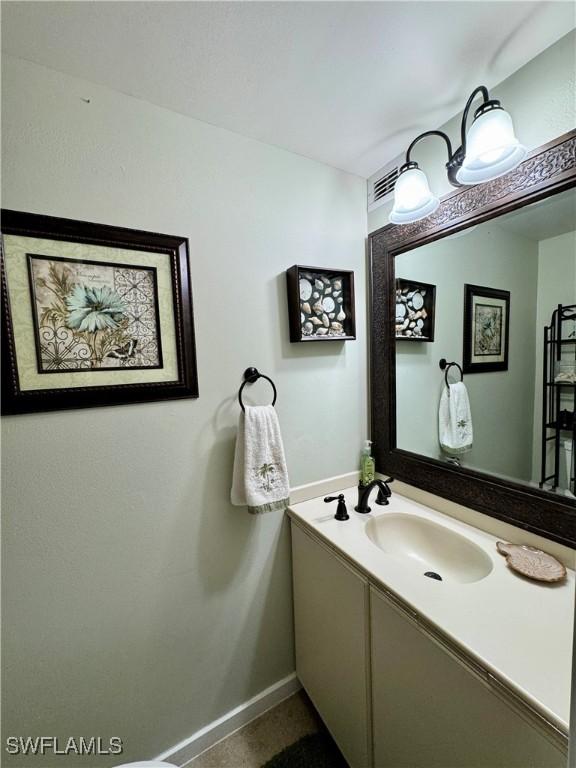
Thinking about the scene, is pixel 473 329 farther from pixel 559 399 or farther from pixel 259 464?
pixel 259 464

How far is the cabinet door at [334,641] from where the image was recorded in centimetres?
96

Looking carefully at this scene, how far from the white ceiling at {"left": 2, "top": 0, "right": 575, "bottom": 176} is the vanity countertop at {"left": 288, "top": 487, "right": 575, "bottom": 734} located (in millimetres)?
1491

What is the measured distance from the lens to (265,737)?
121cm

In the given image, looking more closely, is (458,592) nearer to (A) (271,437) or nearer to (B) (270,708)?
(A) (271,437)

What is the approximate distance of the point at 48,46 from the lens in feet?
2.57

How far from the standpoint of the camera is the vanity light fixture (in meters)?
0.83

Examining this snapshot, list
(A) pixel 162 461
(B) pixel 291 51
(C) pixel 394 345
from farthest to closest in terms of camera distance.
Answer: (C) pixel 394 345 < (A) pixel 162 461 < (B) pixel 291 51

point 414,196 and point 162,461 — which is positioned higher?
point 414,196

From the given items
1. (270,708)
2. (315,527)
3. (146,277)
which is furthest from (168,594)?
(146,277)

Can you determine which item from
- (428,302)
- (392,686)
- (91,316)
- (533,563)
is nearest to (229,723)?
(392,686)

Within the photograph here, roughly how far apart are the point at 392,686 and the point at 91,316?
1425 millimetres

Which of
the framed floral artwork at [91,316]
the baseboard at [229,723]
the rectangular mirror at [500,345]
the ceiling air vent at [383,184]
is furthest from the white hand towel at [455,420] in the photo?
the baseboard at [229,723]

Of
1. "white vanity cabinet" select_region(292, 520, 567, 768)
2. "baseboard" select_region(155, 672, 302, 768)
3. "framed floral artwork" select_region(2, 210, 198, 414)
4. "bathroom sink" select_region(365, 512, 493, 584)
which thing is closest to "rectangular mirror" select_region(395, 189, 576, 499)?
"bathroom sink" select_region(365, 512, 493, 584)

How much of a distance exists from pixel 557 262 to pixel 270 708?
2.08m
